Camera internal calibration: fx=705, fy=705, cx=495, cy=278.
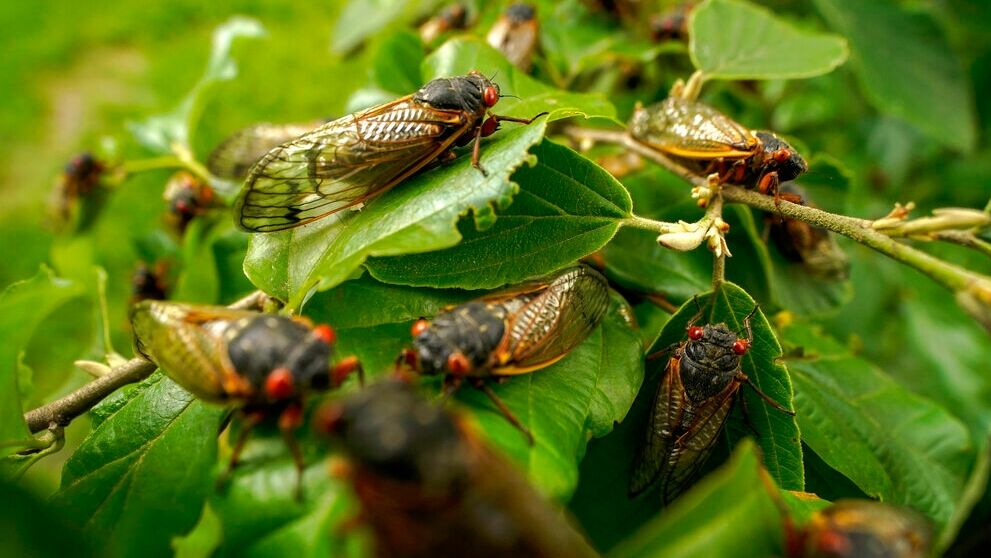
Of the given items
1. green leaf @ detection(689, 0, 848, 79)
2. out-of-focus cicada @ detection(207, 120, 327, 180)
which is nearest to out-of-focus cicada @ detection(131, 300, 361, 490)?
out-of-focus cicada @ detection(207, 120, 327, 180)

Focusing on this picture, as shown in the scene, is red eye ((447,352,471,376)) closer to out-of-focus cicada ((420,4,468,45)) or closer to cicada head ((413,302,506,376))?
cicada head ((413,302,506,376))

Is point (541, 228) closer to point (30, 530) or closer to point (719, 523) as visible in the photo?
point (719, 523)

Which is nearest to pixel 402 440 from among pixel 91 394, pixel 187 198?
pixel 91 394

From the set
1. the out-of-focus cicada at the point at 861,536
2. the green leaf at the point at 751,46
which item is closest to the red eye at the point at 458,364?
the out-of-focus cicada at the point at 861,536

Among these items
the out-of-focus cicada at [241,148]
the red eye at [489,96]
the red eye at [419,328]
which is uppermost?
the red eye at [489,96]

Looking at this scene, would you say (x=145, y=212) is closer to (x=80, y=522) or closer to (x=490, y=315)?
(x=80, y=522)

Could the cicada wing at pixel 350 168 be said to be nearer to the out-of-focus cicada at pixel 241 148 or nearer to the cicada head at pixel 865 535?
the out-of-focus cicada at pixel 241 148

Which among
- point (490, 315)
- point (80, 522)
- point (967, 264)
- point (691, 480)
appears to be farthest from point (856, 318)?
point (80, 522)
